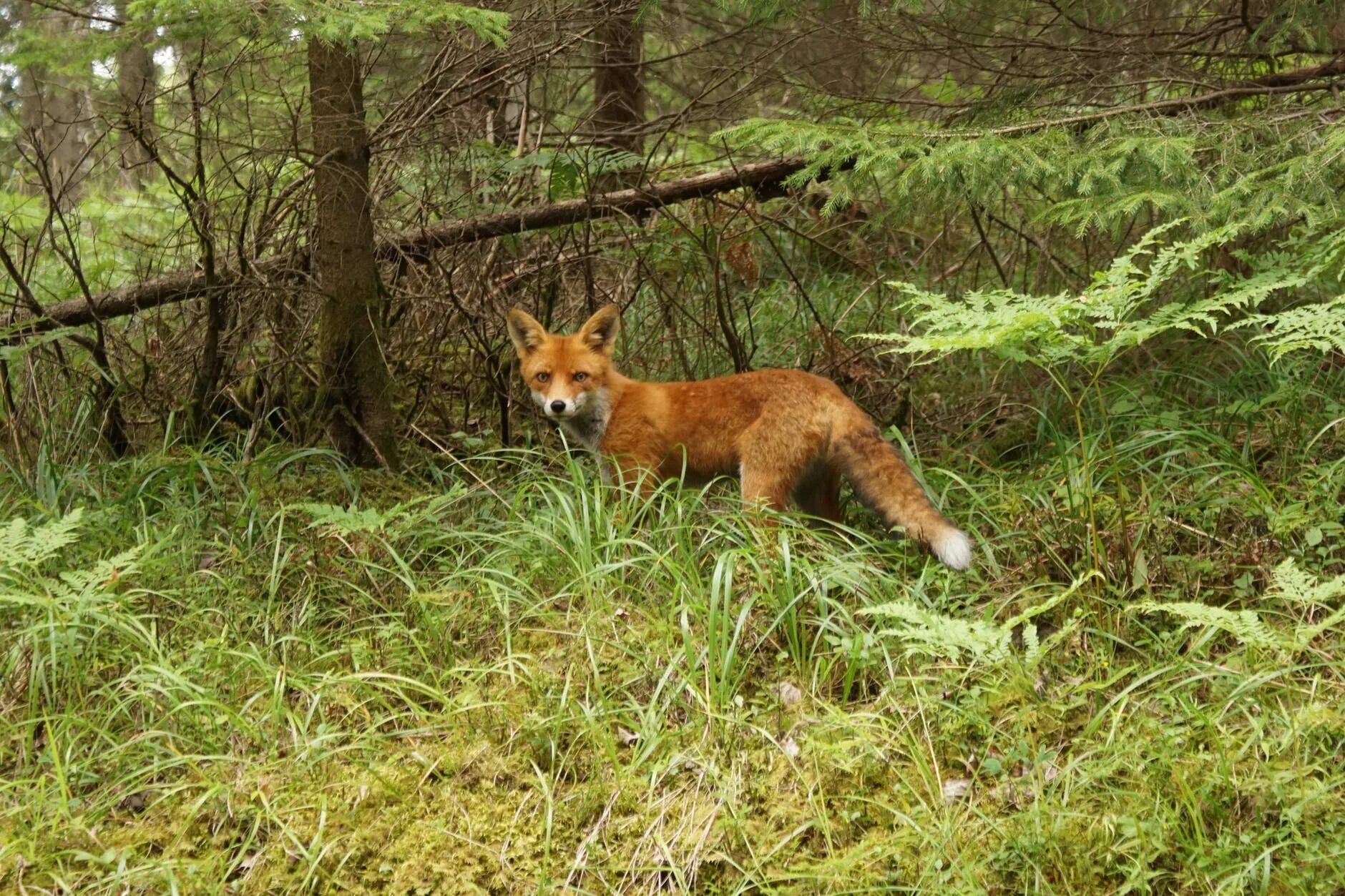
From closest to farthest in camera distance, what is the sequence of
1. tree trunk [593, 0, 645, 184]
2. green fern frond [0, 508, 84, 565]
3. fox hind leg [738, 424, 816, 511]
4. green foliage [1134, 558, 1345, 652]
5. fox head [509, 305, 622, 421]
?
green foliage [1134, 558, 1345, 652] → green fern frond [0, 508, 84, 565] → fox hind leg [738, 424, 816, 511] → fox head [509, 305, 622, 421] → tree trunk [593, 0, 645, 184]

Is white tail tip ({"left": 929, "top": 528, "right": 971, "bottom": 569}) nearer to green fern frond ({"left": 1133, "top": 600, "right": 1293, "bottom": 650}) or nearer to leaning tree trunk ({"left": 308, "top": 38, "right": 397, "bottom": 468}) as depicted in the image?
green fern frond ({"left": 1133, "top": 600, "right": 1293, "bottom": 650})

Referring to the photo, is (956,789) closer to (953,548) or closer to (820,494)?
(953,548)

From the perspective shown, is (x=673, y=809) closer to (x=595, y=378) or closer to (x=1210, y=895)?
(x=1210, y=895)

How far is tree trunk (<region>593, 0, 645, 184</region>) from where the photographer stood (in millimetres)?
7540

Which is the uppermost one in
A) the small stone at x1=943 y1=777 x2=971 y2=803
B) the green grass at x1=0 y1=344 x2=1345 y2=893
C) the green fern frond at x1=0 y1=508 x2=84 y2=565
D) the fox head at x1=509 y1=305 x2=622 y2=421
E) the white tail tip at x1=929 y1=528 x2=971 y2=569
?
the fox head at x1=509 y1=305 x2=622 y2=421

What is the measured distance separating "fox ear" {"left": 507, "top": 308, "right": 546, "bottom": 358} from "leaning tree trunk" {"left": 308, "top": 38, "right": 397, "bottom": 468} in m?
0.87

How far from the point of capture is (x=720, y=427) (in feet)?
20.2

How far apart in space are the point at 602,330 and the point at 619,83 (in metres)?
4.11

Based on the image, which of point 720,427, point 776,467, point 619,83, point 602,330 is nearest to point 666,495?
point 776,467

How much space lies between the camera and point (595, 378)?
630 centimetres

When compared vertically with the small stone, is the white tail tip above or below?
above

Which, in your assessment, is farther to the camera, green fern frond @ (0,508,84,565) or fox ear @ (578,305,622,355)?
fox ear @ (578,305,622,355)

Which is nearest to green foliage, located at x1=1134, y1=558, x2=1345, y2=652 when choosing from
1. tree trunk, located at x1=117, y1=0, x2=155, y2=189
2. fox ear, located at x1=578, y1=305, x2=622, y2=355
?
fox ear, located at x1=578, y1=305, x2=622, y2=355

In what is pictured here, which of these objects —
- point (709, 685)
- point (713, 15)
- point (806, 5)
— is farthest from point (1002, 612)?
point (713, 15)
